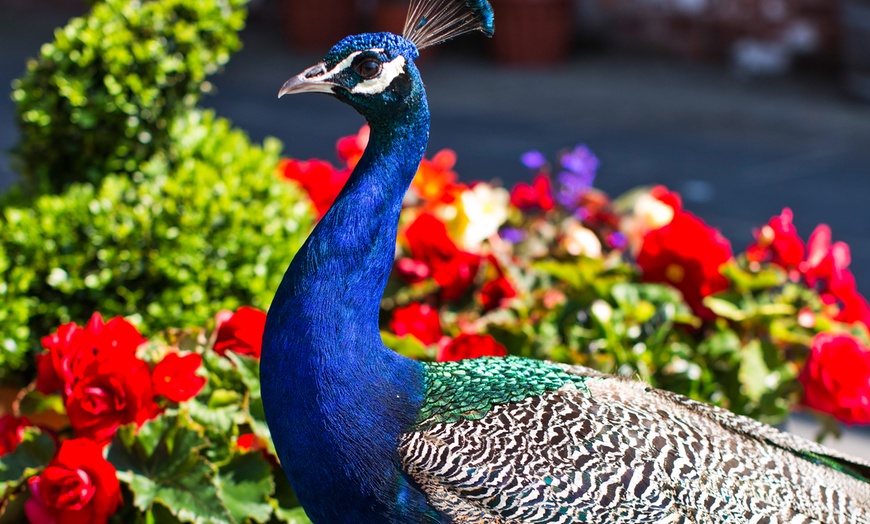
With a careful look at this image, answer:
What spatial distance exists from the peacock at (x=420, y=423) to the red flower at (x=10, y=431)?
788mm

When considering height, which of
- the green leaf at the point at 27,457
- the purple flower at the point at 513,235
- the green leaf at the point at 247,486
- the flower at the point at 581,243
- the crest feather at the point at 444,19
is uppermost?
the purple flower at the point at 513,235

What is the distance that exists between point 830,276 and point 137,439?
1.89 m

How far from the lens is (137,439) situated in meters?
2.08

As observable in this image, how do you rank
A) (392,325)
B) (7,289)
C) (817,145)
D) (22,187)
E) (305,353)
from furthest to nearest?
(817,145), (22,187), (392,325), (7,289), (305,353)

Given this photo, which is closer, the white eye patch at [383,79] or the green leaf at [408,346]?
the white eye patch at [383,79]

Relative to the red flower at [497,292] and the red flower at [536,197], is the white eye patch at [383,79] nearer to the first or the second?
the red flower at [497,292]

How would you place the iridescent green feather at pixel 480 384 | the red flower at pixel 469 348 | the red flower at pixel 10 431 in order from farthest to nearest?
the red flower at pixel 469 348 < the red flower at pixel 10 431 < the iridescent green feather at pixel 480 384

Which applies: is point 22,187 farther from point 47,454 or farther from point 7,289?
point 47,454

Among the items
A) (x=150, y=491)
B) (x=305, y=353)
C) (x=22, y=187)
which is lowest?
(x=150, y=491)

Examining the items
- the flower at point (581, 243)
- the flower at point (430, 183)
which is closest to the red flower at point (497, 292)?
the flower at point (581, 243)

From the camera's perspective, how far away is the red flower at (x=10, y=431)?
2.26 metres

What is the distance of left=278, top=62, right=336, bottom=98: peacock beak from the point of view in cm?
172

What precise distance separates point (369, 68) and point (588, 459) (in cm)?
74

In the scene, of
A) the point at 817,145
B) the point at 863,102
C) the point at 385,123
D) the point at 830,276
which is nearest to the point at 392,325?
the point at 385,123
